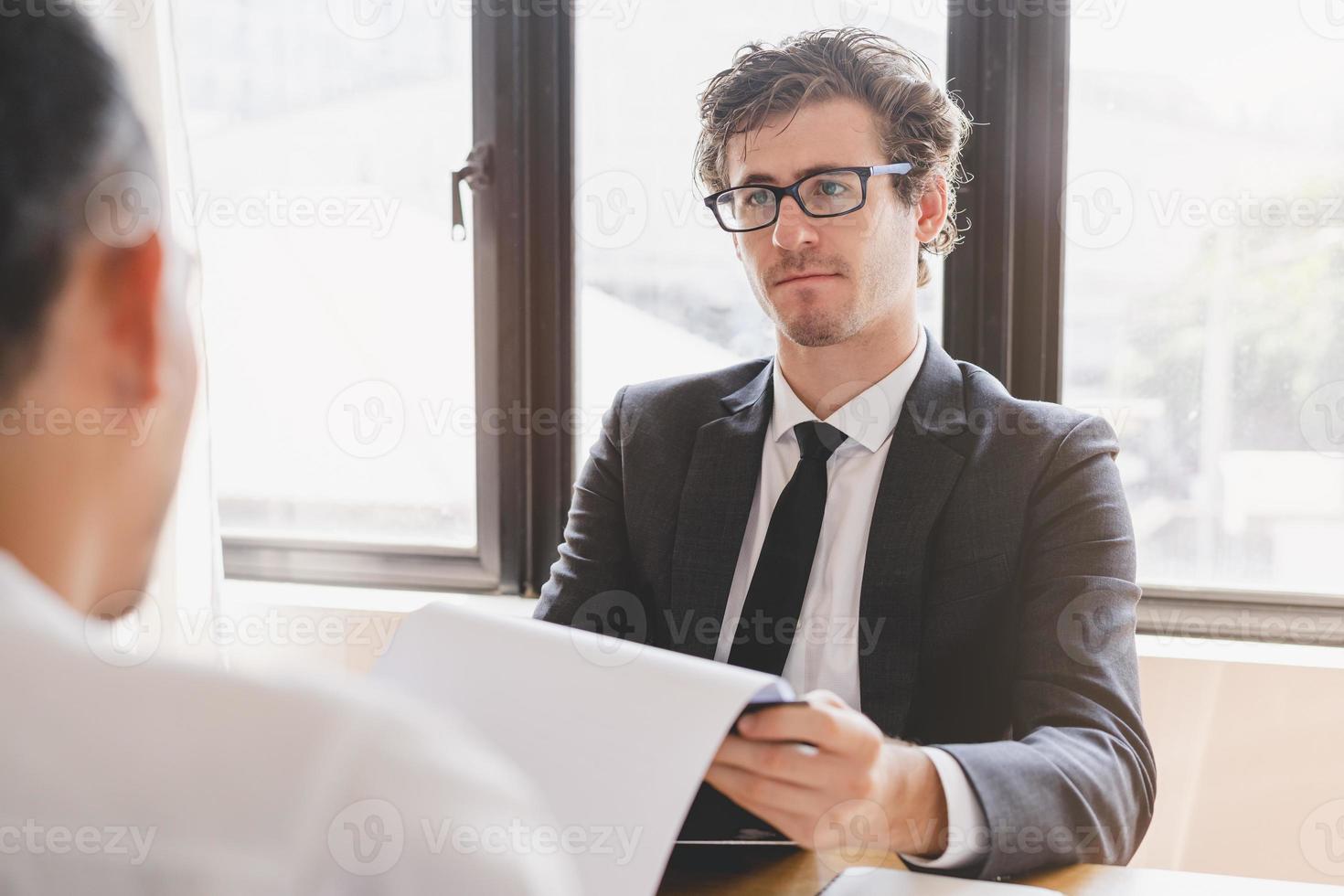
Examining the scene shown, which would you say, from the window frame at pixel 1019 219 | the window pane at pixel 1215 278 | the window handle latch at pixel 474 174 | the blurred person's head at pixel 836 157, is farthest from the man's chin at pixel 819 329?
the window handle latch at pixel 474 174

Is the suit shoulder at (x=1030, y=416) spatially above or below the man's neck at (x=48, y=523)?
below

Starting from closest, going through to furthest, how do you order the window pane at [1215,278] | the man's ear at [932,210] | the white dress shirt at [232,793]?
the white dress shirt at [232,793]
the man's ear at [932,210]
the window pane at [1215,278]

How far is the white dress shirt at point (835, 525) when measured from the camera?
1330 mm

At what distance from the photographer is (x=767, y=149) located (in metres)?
1.49

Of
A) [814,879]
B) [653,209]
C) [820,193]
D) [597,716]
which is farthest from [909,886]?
[653,209]

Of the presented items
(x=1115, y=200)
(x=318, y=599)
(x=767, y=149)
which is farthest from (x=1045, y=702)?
(x=318, y=599)

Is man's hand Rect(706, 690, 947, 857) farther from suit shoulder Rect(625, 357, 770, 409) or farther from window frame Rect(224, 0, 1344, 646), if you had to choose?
window frame Rect(224, 0, 1344, 646)

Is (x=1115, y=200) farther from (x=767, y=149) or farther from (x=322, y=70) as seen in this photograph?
(x=322, y=70)

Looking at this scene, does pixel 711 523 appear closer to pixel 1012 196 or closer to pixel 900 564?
pixel 900 564

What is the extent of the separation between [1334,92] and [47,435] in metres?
2.02

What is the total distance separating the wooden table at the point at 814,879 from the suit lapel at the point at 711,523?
480 millimetres

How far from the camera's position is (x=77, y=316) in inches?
14.8

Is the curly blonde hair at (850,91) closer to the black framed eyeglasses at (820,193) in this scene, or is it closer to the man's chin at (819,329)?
the black framed eyeglasses at (820,193)

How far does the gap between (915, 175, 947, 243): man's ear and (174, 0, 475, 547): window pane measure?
1038 millimetres
